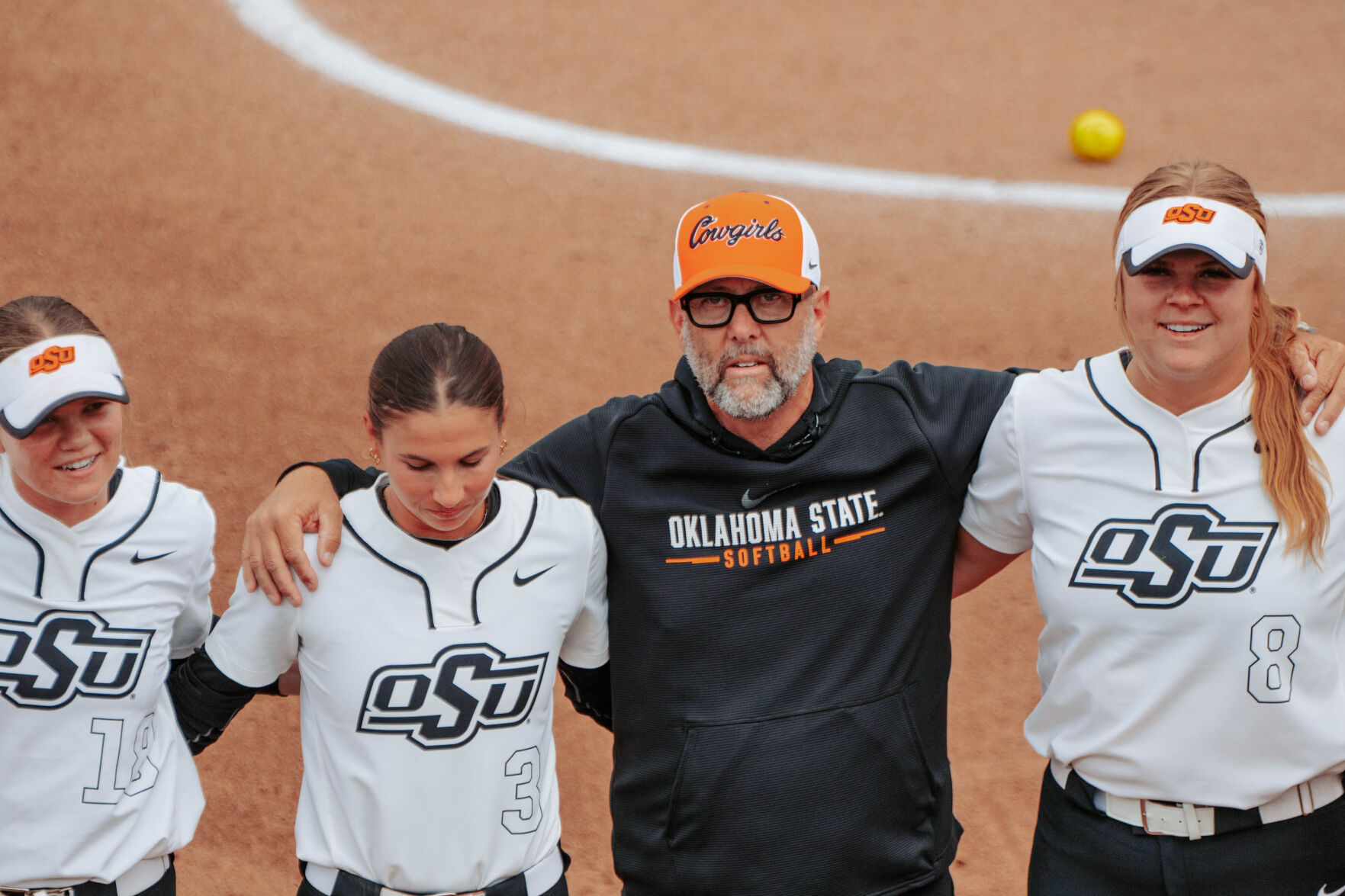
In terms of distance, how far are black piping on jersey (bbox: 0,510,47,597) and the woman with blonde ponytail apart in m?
2.04

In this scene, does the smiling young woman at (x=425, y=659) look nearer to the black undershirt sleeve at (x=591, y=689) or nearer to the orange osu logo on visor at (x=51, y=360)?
the black undershirt sleeve at (x=591, y=689)

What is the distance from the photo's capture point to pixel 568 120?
830cm

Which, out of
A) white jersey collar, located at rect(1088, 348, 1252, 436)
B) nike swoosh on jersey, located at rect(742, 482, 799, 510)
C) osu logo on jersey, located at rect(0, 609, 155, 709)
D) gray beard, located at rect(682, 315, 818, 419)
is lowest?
osu logo on jersey, located at rect(0, 609, 155, 709)

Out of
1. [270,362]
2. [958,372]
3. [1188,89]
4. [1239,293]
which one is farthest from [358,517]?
[1188,89]

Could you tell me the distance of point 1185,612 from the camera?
2.75 m

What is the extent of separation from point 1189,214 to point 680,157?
17.5 ft

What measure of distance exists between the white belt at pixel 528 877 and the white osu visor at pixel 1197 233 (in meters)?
1.69

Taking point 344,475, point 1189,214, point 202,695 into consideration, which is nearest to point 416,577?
point 344,475

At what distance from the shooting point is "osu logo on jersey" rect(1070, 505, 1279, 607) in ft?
9.02

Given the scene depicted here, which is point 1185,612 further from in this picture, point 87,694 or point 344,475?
point 87,694

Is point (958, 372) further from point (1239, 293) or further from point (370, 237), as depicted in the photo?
point (370, 237)

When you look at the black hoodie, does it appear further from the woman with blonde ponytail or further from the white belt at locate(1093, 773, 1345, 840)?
the white belt at locate(1093, 773, 1345, 840)

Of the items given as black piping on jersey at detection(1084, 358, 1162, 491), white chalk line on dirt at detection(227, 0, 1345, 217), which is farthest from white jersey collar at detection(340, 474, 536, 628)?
white chalk line on dirt at detection(227, 0, 1345, 217)

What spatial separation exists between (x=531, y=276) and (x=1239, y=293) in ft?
14.2
